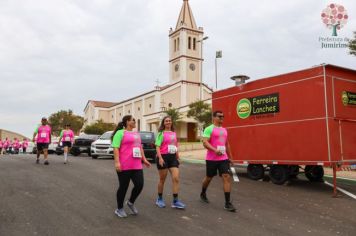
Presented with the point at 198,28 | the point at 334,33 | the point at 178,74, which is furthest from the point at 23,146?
the point at 198,28

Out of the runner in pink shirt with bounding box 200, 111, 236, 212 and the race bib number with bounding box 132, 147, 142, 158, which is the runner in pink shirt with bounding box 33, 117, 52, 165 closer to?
the runner in pink shirt with bounding box 200, 111, 236, 212

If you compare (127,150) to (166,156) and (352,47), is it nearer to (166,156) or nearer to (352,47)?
(166,156)

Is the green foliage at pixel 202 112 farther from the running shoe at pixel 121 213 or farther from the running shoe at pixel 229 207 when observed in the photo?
the running shoe at pixel 121 213

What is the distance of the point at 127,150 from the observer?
6.23m

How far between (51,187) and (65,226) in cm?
343

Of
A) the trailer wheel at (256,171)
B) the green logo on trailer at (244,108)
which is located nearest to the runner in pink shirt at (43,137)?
the green logo on trailer at (244,108)

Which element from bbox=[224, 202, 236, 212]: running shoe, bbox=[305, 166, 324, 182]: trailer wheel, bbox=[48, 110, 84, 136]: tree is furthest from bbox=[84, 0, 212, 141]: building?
bbox=[224, 202, 236, 212]: running shoe

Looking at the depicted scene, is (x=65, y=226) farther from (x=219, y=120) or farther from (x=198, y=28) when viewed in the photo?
(x=198, y=28)

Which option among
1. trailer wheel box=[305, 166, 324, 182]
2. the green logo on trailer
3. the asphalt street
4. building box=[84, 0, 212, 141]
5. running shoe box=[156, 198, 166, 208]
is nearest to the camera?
the asphalt street

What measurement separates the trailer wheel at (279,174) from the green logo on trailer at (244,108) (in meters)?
1.90

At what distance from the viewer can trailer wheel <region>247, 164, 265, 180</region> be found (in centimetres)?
1189

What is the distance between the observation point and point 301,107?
33.8ft

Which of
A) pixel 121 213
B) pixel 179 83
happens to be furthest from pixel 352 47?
pixel 179 83

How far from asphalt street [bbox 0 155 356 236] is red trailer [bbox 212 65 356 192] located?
3.18 ft
